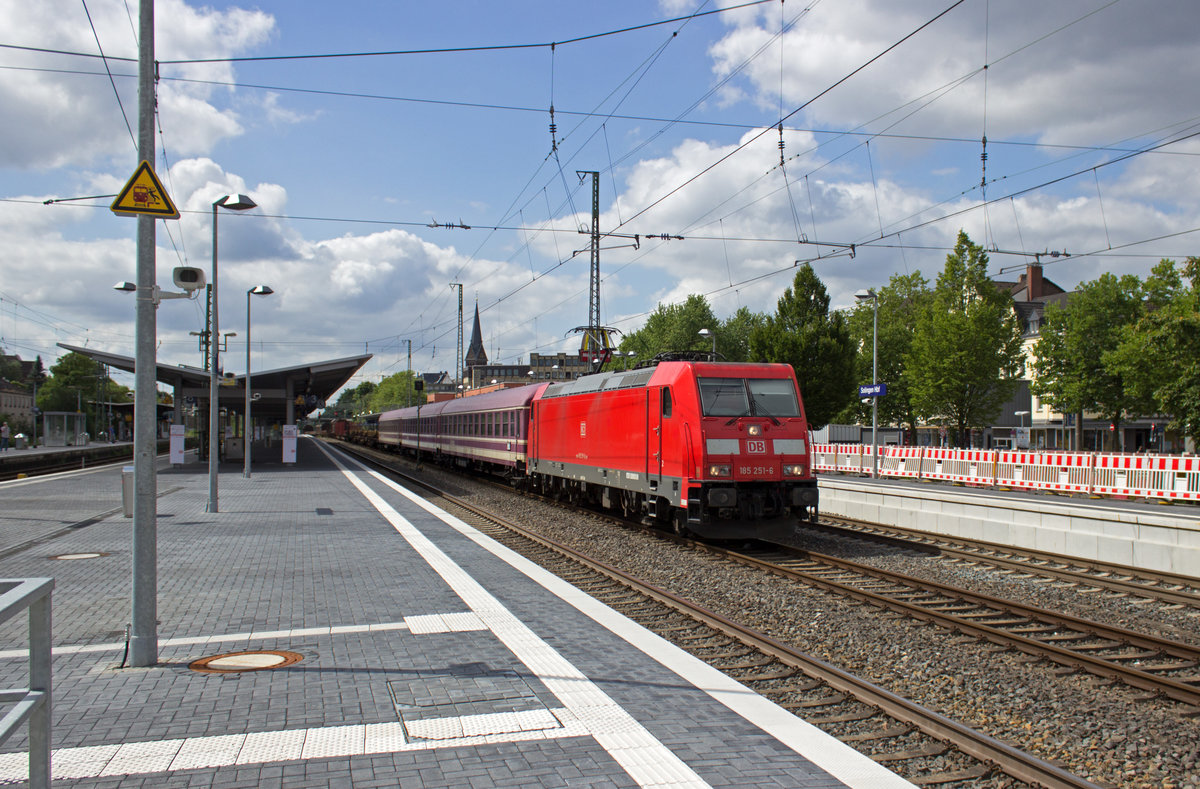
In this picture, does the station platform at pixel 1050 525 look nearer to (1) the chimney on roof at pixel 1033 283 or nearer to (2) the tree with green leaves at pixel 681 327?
(2) the tree with green leaves at pixel 681 327

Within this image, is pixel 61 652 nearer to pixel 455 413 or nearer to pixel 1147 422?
pixel 455 413

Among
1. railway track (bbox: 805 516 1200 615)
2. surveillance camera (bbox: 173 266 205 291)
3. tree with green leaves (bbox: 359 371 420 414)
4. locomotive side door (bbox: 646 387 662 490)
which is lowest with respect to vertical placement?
railway track (bbox: 805 516 1200 615)

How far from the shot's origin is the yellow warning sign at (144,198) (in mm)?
5871

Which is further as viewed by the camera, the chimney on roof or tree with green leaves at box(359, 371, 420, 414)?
tree with green leaves at box(359, 371, 420, 414)

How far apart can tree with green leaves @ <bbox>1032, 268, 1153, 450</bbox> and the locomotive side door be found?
42.7 m

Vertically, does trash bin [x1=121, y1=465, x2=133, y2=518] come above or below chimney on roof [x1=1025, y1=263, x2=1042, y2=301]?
below

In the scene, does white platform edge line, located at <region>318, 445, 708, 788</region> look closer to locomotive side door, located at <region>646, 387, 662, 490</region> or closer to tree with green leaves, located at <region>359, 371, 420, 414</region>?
locomotive side door, located at <region>646, 387, 662, 490</region>

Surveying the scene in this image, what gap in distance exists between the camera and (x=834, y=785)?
415 cm

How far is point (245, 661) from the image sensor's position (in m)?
6.09

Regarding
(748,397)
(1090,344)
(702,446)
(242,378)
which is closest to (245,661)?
(702,446)

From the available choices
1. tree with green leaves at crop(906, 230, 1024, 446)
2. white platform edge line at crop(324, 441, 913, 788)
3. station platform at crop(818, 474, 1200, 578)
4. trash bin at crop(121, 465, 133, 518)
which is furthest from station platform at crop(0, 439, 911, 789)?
tree with green leaves at crop(906, 230, 1024, 446)

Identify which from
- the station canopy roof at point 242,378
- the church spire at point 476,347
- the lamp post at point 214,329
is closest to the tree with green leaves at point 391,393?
the church spire at point 476,347

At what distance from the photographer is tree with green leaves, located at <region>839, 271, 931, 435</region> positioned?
60812mm

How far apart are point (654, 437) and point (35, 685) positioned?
37.4 ft
